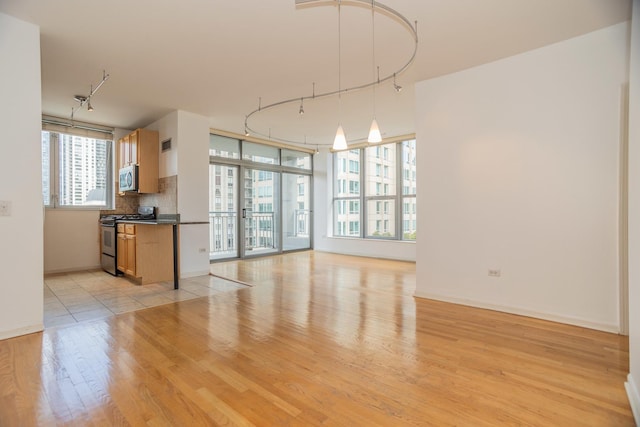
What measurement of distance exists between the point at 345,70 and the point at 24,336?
4.21 m

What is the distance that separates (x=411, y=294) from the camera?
4.29 meters

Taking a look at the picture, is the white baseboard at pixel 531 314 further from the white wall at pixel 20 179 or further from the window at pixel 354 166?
the window at pixel 354 166

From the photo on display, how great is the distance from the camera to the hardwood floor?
5.82 ft

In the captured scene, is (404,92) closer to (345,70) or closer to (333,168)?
(345,70)

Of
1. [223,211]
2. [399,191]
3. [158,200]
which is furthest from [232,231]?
[399,191]

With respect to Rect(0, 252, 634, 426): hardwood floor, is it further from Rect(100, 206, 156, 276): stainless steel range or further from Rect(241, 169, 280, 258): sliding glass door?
Rect(241, 169, 280, 258): sliding glass door

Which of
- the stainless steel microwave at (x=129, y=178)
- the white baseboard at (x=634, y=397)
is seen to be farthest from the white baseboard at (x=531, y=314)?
the stainless steel microwave at (x=129, y=178)

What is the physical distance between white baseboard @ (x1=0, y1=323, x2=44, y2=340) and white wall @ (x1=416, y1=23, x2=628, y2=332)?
162 inches

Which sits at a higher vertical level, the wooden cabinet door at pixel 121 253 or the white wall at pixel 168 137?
the white wall at pixel 168 137

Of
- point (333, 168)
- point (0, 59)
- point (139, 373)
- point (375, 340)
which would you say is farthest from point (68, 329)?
point (333, 168)

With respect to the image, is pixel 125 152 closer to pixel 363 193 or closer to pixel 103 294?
pixel 103 294

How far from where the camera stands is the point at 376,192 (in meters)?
7.96

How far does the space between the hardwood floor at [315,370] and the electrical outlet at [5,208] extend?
112 cm

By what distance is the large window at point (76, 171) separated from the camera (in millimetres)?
5691
